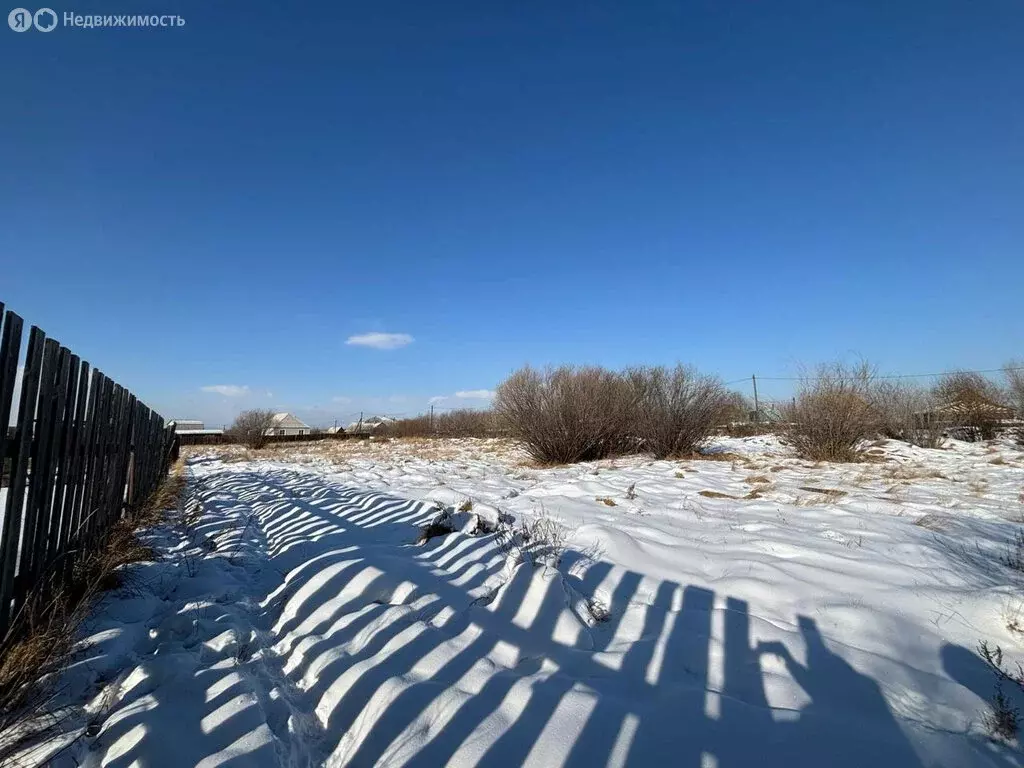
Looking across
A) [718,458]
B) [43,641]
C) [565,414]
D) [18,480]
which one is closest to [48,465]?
[18,480]

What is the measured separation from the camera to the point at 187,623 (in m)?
2.76

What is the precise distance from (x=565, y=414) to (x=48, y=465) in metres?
9.55

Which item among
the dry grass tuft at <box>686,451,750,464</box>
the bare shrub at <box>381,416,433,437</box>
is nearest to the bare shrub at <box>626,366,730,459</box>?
the dry grass tuft at <box>686,451,750,464</box>

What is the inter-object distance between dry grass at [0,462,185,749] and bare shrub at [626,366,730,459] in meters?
10.3

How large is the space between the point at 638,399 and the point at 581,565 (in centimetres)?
949

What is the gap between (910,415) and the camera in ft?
40.9

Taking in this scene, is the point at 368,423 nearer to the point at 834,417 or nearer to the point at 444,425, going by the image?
the point at 444,425

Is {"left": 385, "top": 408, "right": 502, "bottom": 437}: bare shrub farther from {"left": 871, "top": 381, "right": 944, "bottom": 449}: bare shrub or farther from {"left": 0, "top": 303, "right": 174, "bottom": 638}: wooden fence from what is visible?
{"left": 0, "top": 303, "right": 174, "bottom": 638}: wooden fence

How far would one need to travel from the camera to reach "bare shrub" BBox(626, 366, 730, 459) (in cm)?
1151

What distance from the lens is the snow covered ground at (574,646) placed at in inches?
69.2

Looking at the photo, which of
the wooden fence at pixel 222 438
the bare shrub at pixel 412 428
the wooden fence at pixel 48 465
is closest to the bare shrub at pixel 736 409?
the wooden fence at pixel 48 465

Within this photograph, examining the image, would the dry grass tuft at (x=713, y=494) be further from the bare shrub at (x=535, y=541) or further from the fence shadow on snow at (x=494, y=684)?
the fence shadow on snow at (x=494, y=684)

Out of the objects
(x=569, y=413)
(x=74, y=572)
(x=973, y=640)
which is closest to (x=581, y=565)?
(x=973, y=640)

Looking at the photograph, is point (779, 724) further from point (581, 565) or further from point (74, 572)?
point (74, 572)
